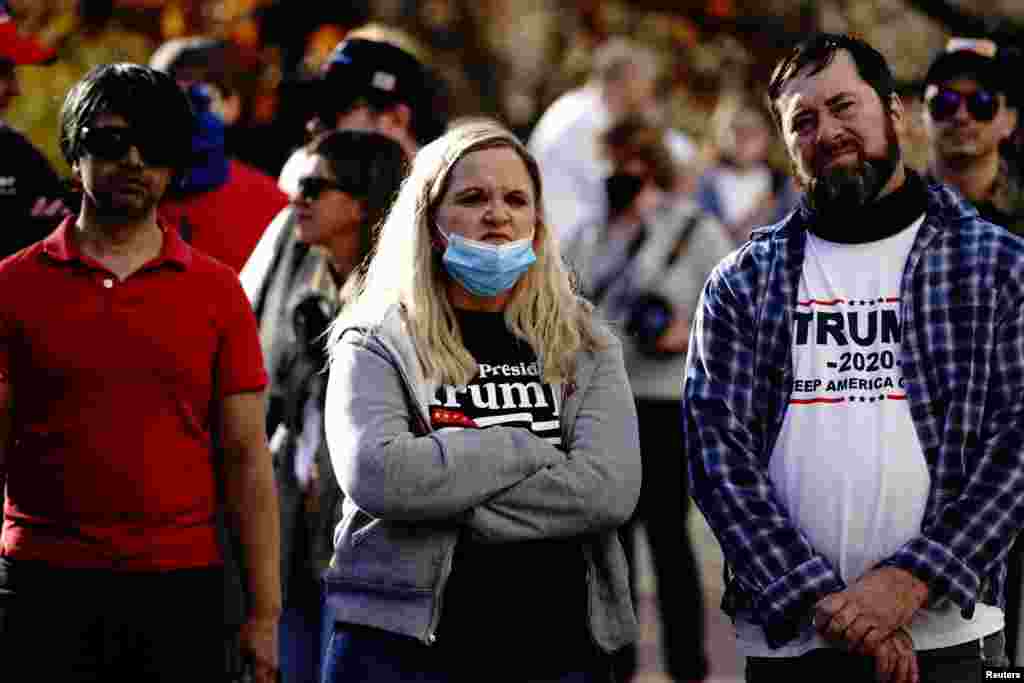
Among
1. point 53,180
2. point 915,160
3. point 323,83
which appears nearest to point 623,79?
point 915,160

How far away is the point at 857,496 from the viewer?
5328 mm

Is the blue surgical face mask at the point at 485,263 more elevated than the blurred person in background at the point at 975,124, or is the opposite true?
the blurred person in background at the point at 975,124

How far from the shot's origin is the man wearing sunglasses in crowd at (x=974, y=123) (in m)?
7.23

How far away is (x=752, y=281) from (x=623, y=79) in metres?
5.57

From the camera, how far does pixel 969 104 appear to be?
24.0 feet

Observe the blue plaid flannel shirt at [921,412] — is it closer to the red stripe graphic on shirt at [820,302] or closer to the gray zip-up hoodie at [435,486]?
the red stripe graphic on shirt at [820,302]

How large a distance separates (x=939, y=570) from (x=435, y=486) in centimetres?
117

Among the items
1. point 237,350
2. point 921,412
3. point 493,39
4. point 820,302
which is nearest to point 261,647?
point 237,350

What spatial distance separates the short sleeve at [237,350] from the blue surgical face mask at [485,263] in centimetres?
53

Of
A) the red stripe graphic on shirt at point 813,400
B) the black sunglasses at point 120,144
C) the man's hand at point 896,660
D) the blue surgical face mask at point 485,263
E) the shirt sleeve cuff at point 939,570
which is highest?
the black sunglasses at point 120,144

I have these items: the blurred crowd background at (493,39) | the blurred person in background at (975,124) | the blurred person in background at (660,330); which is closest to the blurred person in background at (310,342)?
the blurred crowd background at (493,39)

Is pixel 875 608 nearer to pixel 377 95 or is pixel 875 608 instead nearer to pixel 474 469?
pixel 474 469

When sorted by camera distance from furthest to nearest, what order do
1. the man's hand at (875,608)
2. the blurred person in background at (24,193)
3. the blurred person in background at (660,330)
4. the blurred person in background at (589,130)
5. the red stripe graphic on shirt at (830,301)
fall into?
the blurred person in background at (589,130), the blurred person in background at (660,330), the blurred person in background at (24,193), the red stripe graphic on shirt at (830,301), the man's hand at (875,608)

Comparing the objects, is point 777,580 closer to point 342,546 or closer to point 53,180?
point 342,546
